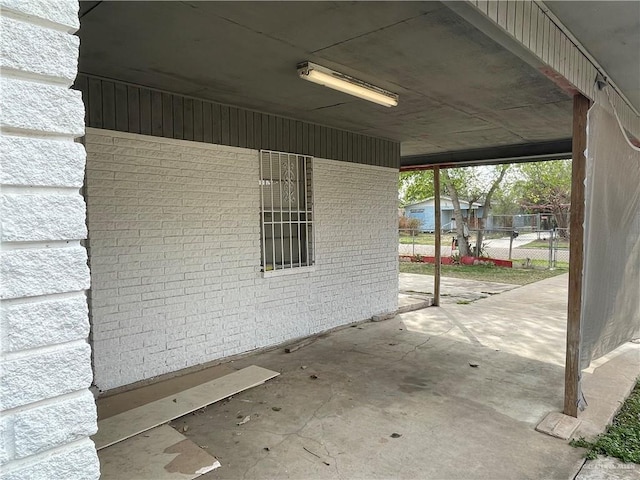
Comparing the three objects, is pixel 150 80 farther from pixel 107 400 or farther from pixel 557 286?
pixel 557 286

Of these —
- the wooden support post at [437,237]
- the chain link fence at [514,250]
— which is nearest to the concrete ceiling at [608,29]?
the wooden support post at [437,237]

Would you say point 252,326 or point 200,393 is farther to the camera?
point 252,326

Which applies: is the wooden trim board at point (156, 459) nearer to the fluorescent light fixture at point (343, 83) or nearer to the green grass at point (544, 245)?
the fluorescent light fixture at point (343, 83)

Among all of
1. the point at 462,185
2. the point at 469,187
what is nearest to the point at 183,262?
the point at 462,185

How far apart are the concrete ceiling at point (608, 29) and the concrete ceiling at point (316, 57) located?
456mm

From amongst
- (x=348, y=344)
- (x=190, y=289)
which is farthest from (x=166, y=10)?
(x=348, y=344)

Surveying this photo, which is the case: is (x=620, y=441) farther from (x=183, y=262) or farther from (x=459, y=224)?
(x=459, y=224)

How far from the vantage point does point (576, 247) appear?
136 inches

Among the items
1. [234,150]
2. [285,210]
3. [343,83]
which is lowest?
[285,210]

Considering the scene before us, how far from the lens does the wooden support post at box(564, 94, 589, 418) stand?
3371 millimetres

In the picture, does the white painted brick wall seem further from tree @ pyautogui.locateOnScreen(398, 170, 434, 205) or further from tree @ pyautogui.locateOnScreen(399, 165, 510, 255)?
tree @ pyautogui.locateOnScreen(398, 170, 434, 205)

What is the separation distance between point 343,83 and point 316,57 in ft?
1.55

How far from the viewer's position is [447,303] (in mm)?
8281

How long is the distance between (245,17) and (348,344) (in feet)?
13.1
